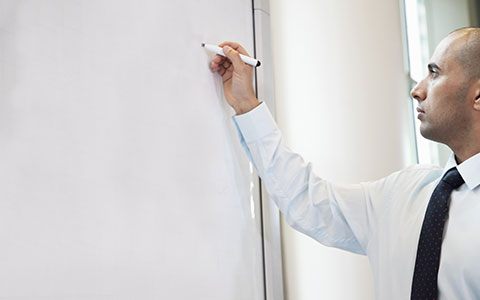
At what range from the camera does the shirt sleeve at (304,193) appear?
1.15 metres

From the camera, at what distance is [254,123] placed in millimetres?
1129

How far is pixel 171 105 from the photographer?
1008 mm

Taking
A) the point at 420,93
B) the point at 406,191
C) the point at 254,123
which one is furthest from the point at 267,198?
the point at 420,93

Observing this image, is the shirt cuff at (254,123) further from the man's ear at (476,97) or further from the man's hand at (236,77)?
the man's ear at (476,97)

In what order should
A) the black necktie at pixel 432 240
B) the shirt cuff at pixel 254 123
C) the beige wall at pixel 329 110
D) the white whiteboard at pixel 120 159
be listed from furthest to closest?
the beige wall at pixel 329 110 < the shirt cuff at pixel 254 123 < the black necktie at pixel 432 240 < the white whiteboard at pixel 120 159

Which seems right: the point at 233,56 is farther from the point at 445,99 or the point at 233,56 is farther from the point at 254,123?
the point at 445,99

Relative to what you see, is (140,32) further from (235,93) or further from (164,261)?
(164,261)

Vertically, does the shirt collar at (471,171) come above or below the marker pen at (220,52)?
below

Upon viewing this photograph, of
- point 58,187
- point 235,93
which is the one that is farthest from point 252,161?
point 58,187

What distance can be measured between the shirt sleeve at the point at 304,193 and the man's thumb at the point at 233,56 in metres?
0.10

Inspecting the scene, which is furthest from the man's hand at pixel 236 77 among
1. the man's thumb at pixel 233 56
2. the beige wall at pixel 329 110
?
the beige wall at pixel 329 110

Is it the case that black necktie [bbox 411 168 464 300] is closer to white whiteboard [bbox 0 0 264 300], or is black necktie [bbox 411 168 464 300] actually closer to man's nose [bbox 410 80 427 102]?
man's nose [bbox 410 80 427 102]

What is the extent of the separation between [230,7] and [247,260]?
0.55m

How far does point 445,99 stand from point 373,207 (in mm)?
285
